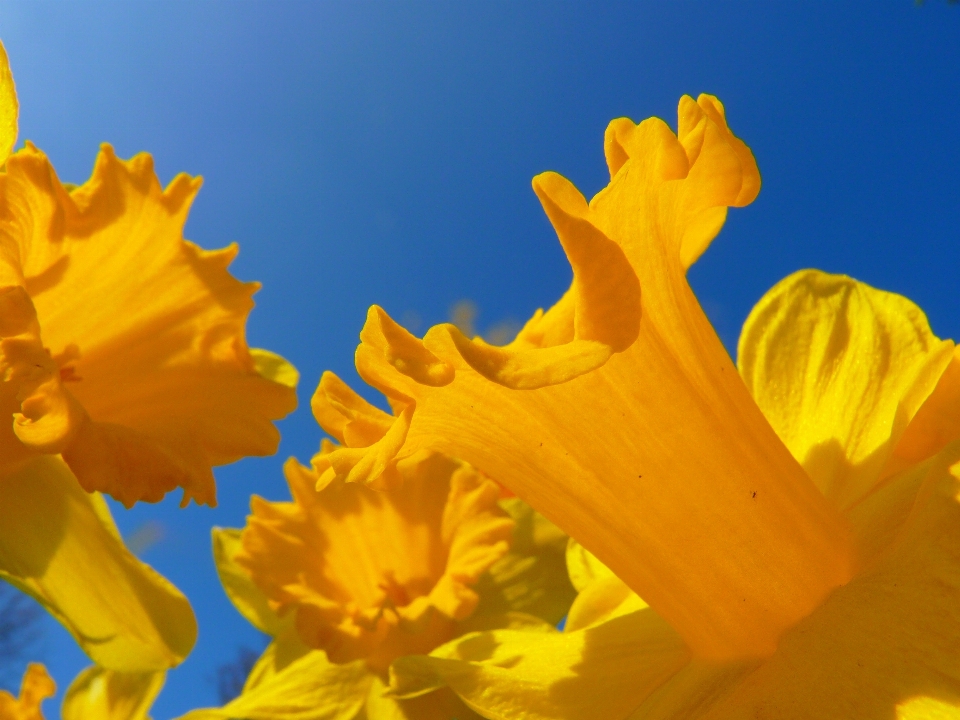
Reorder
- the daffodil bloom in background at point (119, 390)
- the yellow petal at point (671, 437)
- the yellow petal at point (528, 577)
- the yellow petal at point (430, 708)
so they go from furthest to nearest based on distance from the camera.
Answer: the yellow petal at point (528, 577) → the yellow petal at point (430, 708) → the daffodil bloom in background at point (119, 390) → the yellow petal at point (671, 437)

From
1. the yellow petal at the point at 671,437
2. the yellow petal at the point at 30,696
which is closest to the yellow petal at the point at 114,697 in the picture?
the yellow petal at the point at 30,696

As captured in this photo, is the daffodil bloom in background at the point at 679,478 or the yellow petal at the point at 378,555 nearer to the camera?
the daffodil bloom in background at the point at 679,478

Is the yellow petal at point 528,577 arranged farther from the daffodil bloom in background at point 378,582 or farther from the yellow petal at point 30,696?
the yellow petal at point 30,696

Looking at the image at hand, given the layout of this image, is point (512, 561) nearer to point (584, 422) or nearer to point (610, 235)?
point (584, 422)

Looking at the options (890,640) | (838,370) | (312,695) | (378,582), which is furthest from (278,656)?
(890,640)

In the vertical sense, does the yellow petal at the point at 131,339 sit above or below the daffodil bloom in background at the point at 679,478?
above

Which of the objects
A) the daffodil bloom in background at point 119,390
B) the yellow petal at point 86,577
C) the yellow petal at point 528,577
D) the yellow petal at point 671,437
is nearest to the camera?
the yellow petal at point 671,437

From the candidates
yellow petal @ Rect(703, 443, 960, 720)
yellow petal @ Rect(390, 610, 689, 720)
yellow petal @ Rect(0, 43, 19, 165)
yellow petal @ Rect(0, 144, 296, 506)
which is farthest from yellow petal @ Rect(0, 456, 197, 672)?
yellow petal @ Rect(703, 443, 960, 720)

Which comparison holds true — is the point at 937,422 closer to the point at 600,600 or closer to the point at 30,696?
the point at 600,600
